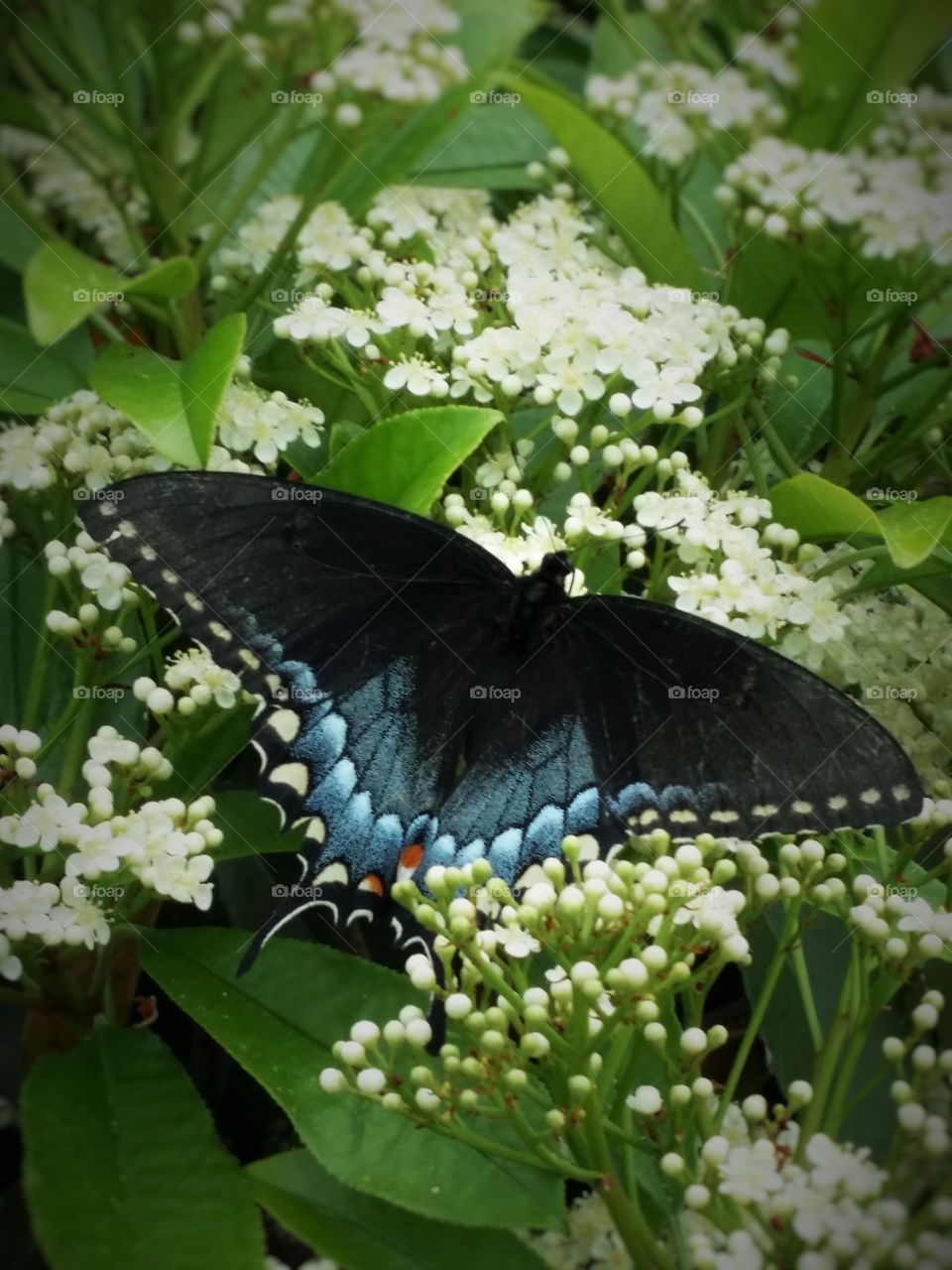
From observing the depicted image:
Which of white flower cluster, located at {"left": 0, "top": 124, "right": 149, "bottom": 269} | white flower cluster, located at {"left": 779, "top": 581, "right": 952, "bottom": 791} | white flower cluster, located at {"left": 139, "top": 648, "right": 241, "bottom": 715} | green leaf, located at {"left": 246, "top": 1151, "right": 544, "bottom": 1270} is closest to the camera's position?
green leaf, located at {"left": 246, "top": 1151, "right": 544, "bottom": 1270}

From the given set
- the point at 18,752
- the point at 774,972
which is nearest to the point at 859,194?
the point at 774,972

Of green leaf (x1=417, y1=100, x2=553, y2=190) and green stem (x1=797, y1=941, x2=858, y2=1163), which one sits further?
green leaf (x1=417, y1=100, x2=553, y2=190)

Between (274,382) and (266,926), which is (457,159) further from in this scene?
(266,926)

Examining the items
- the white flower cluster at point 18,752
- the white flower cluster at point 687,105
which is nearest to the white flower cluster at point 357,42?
the white flower cluster at point 687,105

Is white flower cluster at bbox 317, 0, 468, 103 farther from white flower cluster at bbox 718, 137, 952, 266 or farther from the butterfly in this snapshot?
the butterfly

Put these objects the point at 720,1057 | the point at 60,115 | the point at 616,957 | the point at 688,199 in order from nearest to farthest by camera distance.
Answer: the point at 616,957 → the point at 720,1057 → the point at 60,115 → the point at 688,199

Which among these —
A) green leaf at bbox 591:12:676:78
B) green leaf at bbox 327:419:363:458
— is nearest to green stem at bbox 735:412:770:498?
green leaf at bbox 327:419:363:458

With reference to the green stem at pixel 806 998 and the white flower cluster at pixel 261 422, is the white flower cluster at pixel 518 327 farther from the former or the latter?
the green stem at pixel 806 998

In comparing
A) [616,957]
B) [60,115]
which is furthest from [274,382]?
[616,957]
